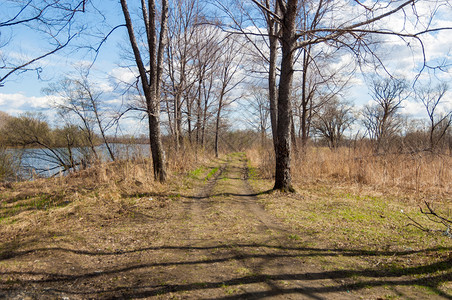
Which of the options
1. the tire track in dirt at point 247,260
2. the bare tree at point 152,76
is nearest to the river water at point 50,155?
the bare tree at point 152,76

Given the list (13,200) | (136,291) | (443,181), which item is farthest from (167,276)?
(443,181)

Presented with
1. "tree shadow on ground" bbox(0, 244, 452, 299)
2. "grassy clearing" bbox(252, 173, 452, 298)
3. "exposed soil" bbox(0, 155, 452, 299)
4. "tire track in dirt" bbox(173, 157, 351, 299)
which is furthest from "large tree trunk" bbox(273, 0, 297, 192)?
"tree shadow on ground" bbox(0, 244, 452, 299)

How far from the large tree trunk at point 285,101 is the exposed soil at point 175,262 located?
7.69 ft

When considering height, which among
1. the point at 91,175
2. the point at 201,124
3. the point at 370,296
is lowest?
the point at 370,296

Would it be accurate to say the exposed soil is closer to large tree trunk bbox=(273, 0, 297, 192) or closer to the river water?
large tree trunk bbox=(273, 0, 297, 192)

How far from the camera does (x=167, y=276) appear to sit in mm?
2902

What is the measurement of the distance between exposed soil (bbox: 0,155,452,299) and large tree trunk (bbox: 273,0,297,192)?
234 centimetres

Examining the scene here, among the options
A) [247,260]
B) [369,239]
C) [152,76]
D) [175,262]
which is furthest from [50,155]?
[369,239]

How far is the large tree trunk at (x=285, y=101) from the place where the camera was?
6750 mm

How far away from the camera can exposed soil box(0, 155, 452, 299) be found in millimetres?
2607

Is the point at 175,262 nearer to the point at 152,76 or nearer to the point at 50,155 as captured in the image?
the point at 152,76

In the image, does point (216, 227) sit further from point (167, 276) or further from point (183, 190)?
point (183, 190)

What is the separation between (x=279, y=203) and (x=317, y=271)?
3.36 m

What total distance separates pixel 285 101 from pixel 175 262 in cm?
539
